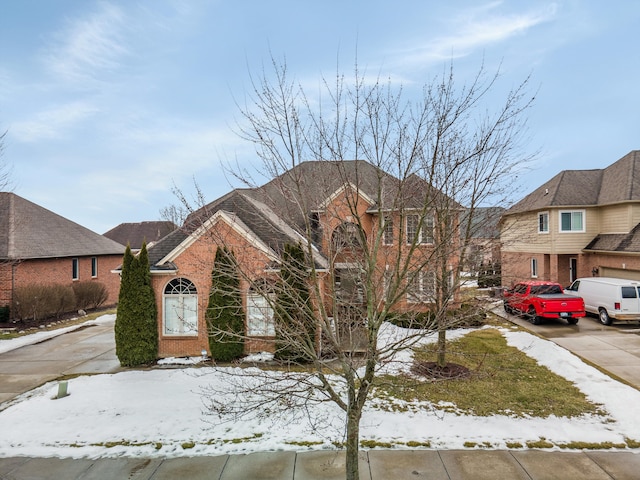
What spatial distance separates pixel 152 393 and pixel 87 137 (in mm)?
10905

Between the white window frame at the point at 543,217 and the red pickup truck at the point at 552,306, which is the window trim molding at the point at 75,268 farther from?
the white window frame at the point at 543,217

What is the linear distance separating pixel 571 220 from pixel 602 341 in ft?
36.8

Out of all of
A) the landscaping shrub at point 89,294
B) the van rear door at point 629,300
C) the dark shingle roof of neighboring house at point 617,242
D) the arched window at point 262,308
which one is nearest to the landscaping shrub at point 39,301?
the landscaping shrub at point 89,294

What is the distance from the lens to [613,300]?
52.3 ft

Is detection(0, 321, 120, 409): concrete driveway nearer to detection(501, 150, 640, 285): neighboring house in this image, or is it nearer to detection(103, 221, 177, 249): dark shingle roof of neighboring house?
detection(501, 150, 640, 285): neighboring house

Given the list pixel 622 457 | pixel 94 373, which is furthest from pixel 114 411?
pixel 622 457

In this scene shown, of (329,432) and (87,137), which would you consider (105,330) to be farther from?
(329,432)

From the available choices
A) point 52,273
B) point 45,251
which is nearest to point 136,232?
point 52,273

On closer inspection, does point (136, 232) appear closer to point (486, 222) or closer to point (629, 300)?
point (486, 222)

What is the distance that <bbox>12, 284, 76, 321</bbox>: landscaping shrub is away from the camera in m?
19.4

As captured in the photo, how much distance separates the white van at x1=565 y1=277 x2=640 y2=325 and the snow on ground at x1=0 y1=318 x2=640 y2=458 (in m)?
8.05

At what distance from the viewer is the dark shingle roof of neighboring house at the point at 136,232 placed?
47.1 metres

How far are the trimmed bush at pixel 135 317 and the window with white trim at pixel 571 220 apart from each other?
23012 mm

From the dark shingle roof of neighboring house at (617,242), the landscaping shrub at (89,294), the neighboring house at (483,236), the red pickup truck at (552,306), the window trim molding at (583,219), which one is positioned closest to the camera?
the neighboring house at (483,236)
